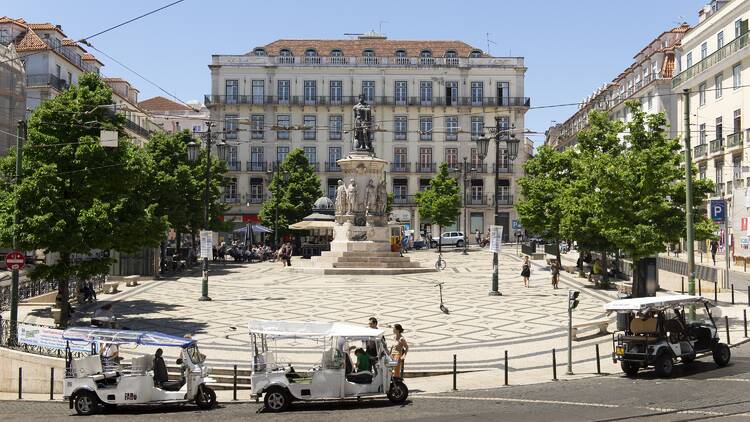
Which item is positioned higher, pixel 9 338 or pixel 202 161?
pixel 202 161

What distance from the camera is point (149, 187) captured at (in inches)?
1607

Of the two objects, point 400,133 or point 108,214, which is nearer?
point 108,214

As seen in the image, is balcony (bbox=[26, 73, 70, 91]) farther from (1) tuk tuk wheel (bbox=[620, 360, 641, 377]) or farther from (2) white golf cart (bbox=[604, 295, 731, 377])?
(1) tuk tuk wheel (bbox=[620, 360, 641, 377])

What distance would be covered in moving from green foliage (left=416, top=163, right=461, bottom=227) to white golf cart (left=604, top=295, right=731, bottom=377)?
171 ft

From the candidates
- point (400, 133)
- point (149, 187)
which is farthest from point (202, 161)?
point (400, 133)

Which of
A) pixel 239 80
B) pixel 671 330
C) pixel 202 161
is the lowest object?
pixel 671 330

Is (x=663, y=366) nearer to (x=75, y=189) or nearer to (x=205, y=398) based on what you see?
(x=205, y=398)

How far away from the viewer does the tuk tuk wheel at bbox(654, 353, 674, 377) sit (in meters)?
15.9

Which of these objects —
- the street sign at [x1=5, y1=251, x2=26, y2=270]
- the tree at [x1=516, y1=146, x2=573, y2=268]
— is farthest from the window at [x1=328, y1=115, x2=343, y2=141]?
the street sign at [x1=5, y1=251, x2=26, y2=270]

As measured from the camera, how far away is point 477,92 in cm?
7731

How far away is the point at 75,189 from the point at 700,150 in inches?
1606

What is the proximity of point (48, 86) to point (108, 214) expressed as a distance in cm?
3247

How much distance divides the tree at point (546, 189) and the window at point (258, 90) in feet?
124

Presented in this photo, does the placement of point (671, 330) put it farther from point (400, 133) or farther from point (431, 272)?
point (400, 133)
